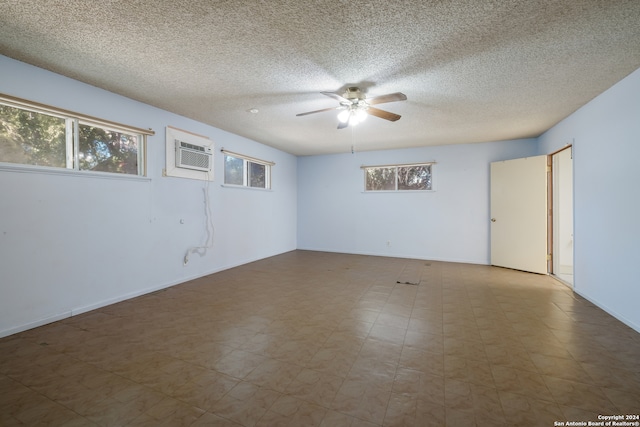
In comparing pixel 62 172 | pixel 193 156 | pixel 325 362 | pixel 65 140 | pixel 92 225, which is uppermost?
pixel 193 156

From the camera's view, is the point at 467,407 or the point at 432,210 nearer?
the point at 467,407

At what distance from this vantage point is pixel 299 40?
2.07 meters

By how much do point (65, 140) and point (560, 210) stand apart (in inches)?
280

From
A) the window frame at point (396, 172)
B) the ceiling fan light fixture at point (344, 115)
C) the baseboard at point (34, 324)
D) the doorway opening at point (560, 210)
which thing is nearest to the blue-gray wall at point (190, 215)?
the baseboard at point (34, 324)

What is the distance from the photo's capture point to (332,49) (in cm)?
218

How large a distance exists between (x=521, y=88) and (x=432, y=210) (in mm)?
3158

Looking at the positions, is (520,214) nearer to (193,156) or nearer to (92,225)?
(193,156)

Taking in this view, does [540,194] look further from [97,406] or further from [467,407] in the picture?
[97,406]

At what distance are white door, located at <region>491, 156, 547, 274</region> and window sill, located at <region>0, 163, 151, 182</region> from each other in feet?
19.9

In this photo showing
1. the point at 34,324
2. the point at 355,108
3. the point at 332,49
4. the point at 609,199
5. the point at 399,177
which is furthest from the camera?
the point at 399,177

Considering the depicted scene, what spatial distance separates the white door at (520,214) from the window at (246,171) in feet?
15.8

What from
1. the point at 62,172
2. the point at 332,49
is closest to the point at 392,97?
the point at 332,49

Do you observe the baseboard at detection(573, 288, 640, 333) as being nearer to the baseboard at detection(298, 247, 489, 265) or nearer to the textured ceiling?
the baseboard at detection(298, 247, 489, 265)

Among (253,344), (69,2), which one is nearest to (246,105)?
(69,2)
